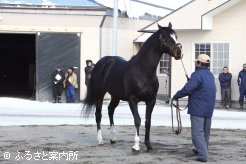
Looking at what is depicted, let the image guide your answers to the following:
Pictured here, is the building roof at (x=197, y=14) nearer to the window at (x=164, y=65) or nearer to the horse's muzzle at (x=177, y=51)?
the window at (x=164, y=65)

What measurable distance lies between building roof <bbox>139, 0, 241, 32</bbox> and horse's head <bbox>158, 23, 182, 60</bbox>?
13966 mm

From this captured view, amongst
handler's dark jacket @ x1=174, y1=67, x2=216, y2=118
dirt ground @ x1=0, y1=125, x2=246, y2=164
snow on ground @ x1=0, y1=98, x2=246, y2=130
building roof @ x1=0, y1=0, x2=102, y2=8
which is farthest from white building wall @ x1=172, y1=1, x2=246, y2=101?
handler's dark jacket @ x1=174, y1=67, x2=216, y2=118

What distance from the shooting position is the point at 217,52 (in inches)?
1011

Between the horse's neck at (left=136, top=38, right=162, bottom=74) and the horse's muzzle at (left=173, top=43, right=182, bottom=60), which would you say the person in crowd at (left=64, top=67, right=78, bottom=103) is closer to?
the horse's neck at (left=136, top=38, right=162, bottom=74)

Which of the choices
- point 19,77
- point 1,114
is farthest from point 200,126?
point 19,77

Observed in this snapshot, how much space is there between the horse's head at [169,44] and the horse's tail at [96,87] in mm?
2125

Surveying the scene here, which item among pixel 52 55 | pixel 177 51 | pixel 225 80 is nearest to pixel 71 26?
pixel 52 55

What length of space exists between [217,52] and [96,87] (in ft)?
45.5

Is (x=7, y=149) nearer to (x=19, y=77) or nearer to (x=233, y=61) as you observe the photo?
(x=233, y=61)

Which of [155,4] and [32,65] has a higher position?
[155,4]

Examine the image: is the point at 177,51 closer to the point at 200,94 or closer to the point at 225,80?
the point at 200,94

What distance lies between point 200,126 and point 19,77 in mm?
38734

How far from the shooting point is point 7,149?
11.2 meters

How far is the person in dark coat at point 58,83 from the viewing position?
90.8 ft
